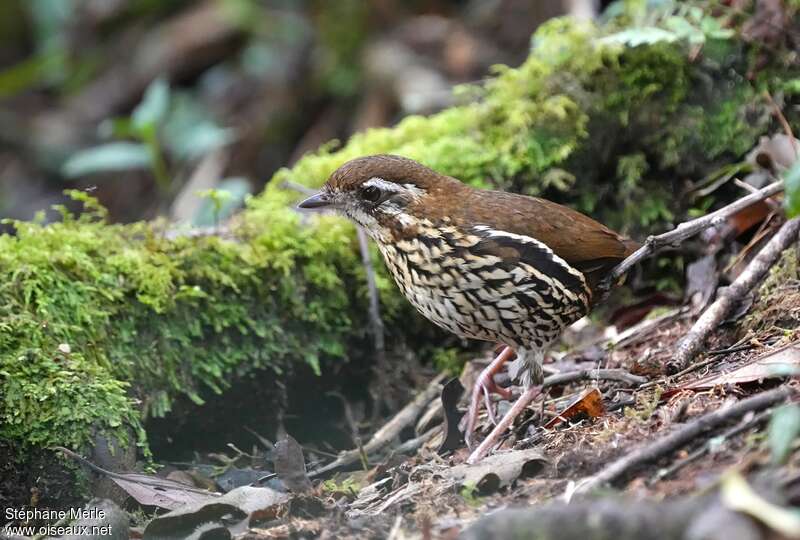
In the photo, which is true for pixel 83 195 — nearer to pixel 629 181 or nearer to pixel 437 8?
pixel 629 181

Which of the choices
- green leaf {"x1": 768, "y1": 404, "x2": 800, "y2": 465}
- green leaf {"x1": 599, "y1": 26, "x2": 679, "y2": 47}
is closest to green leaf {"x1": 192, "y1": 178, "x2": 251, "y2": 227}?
green leaf {"x1": 599, "y1": 26, "x2": 679, "y2": 47}

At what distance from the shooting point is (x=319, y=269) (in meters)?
4.91

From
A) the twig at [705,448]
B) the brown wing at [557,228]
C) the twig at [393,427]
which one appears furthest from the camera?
the twig at [393,427]

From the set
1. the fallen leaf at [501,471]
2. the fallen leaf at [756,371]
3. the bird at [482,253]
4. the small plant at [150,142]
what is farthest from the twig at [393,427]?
the small plant at [150,142]

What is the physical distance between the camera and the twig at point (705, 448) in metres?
2.74

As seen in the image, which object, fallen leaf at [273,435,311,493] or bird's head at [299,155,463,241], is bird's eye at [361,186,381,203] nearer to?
bird's head at [299,155,463,241]

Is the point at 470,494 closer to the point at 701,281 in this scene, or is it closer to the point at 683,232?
the point at 683,232

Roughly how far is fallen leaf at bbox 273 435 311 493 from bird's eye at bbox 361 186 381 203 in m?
1.15

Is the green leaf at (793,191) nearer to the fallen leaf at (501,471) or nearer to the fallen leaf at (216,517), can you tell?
the fallen leaf at (501,471)

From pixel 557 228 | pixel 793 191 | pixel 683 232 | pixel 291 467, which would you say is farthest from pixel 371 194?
pixel 793 191

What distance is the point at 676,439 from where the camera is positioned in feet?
9.25

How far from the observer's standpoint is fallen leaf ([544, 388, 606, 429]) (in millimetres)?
3723

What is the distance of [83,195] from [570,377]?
2.56 m

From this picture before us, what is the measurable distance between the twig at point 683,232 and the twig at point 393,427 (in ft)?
3.78
